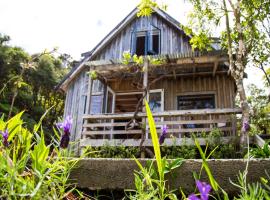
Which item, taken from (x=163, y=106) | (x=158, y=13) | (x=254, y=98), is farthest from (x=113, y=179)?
(x=254, y=98)

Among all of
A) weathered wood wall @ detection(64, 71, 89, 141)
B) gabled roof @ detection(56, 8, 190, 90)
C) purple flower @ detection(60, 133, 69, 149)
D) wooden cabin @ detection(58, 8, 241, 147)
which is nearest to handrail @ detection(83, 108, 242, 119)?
wooden cabin @ detection(58, 8, 241, 147)

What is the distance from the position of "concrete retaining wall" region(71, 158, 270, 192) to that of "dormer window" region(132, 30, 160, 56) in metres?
10.1

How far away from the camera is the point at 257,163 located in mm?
1447

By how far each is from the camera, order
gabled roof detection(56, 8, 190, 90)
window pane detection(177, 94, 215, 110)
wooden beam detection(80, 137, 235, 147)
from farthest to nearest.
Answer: gabled roof detection(56, 8, 190, 90) → window pane detection(177, 94, 215, 110) → wooden beam detection(80, 137, 235, 147)

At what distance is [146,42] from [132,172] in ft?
35.2

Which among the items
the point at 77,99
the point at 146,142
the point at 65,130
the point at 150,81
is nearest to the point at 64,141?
the point at 65,130

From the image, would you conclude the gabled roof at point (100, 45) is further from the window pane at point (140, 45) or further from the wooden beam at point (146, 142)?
the wooden beam at point (146, 142)

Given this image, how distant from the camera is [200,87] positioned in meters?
10.5

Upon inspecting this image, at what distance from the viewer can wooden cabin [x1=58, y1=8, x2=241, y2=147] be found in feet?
29.7

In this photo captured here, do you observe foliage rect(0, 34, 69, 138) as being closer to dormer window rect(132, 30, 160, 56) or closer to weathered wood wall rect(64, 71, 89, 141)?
weathered wood wall rect(64, 71, 89, 141)

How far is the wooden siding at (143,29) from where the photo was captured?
37.6 feet

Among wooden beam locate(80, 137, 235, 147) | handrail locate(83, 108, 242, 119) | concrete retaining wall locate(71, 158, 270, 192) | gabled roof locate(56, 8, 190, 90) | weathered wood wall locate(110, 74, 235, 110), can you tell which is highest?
gabled roof locate(56, 8, 190, 90)

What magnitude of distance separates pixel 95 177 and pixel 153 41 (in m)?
10.8

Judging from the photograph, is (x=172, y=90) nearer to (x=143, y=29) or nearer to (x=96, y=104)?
(x=96, y=104)
